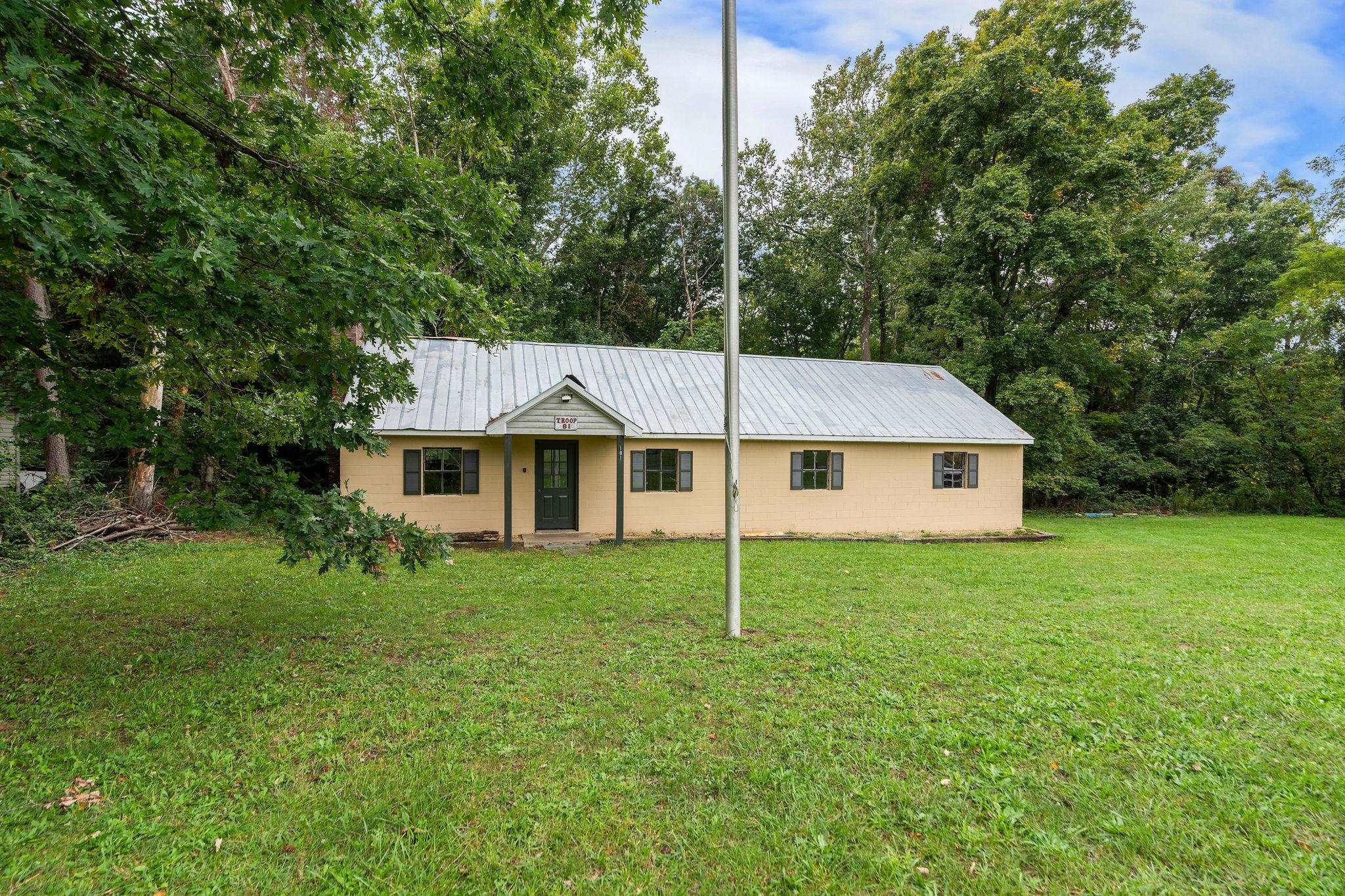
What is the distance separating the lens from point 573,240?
26.4 meters

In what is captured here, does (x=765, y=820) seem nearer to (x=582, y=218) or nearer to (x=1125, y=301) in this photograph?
(x=1125, y=301)

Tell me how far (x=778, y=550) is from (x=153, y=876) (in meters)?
10.2

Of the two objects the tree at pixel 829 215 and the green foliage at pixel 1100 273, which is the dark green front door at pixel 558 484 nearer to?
the green foliage at pixel 1100 273

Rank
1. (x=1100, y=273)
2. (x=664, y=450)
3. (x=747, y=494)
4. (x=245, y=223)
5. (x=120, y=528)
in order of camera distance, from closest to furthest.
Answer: (x=245, y=223) → (x=120, y=528) → (x=664, y=450) → (x=747, y=494) → (x=1100, y=273)

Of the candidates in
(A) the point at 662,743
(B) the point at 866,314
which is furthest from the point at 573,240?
(A) the point at 662,743

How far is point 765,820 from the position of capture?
3125 mm

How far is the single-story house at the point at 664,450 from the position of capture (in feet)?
40.1

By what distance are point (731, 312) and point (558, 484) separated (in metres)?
8.00

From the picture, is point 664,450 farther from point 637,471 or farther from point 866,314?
point 866,314

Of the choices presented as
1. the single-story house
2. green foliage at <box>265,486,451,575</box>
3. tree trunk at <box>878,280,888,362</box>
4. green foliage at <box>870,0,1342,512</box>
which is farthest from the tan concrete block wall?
tree trunk at <box>878,280,888,362</box>

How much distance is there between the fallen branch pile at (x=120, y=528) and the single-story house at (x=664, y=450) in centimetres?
356

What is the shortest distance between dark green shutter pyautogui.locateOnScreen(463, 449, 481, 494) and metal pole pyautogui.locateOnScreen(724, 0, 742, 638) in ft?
26.0

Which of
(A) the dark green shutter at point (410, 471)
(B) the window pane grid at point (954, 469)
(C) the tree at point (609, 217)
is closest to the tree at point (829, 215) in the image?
(C) the tree at point (609, 217)

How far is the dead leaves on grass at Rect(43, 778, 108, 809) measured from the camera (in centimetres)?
316
